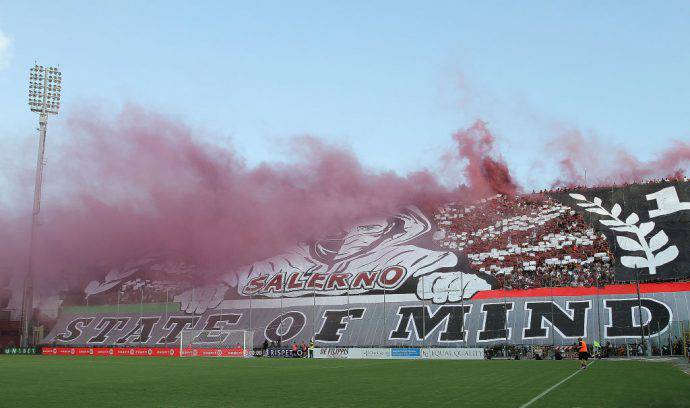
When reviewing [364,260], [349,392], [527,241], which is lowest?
[349,392]

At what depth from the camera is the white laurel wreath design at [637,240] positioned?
2566 inches

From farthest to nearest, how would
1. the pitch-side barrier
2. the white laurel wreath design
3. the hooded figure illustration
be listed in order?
the hooded figure illustration, the white laurel wreath design, the pitch-side barrier

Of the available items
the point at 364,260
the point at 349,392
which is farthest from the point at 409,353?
the point at 349,392

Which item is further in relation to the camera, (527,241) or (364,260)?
(364,260)

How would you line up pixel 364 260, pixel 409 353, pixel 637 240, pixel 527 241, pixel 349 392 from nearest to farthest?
pixel 349 392
pixel 409 353
pixel 637 240
pixel 527 241
pixel 364 260

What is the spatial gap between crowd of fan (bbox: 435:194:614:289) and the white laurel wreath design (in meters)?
2.05

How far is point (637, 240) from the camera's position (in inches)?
2697

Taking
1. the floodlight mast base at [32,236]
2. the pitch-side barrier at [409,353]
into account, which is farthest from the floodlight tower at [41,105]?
the pitch-side barrier at [409,353]

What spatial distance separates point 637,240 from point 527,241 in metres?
11.2

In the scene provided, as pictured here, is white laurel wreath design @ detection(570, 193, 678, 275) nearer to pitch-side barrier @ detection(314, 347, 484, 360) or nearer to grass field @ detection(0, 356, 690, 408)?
pitch-side barrier @ detection(314, 347, 484, 360)

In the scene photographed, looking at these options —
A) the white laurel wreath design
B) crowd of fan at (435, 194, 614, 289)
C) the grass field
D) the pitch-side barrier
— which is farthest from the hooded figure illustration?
the grass field

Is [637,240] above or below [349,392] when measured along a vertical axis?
above

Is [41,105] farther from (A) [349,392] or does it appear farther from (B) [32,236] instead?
(A) [349,392]

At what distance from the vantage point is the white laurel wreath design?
65188 mm
